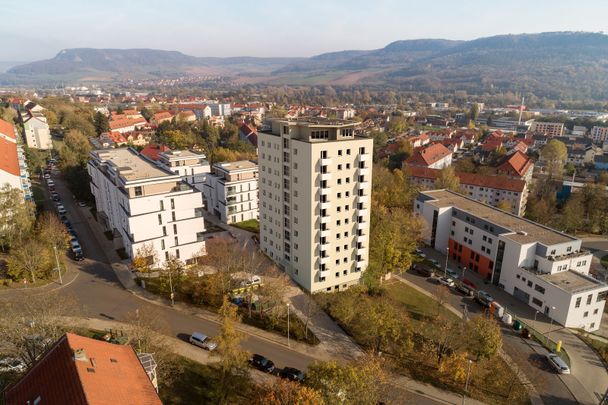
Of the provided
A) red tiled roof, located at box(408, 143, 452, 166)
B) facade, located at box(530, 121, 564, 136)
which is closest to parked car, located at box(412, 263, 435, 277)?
red tiled roof, located at box(408, 143, 452, 166)

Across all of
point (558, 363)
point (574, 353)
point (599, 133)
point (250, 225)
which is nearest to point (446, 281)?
point (574, 353)

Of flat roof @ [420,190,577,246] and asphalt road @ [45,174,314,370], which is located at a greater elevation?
flat roof @ [420,190,577,246]

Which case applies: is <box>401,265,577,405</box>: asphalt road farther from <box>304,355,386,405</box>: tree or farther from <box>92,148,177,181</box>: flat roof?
<box>92,148,177,181</box>: flat roof

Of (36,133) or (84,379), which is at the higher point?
(36,133)

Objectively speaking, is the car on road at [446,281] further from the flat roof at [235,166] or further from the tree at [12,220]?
the tree at [12,220]

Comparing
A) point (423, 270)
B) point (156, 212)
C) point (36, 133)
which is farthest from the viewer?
point (36, 133)

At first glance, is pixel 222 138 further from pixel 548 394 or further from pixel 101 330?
pixel 548 394

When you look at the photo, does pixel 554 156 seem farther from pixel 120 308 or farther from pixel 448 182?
pixel 120 308
